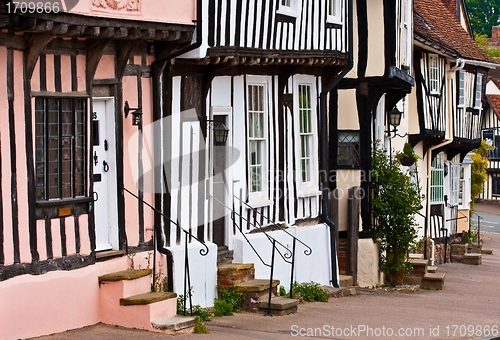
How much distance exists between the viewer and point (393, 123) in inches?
727

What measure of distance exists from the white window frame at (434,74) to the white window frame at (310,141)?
A: 956 cm

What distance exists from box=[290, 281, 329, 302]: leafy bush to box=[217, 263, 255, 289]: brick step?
185cm

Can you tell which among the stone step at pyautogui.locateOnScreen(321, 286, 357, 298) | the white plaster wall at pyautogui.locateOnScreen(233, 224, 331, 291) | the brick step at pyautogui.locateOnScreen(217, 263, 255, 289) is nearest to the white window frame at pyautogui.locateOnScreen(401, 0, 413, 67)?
the white plaster wall at pyautogui.locateOnScreen(233, 224, 331, 291)

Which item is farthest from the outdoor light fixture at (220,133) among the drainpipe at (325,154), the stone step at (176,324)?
the drainpipe at (325,154)

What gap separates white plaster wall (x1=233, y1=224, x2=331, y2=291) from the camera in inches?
501

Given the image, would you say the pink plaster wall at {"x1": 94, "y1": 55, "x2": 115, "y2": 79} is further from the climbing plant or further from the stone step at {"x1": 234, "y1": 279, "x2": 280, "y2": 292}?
the climbing plant

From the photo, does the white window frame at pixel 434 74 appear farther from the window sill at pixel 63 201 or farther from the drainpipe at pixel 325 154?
the window sill at pixel 63 201

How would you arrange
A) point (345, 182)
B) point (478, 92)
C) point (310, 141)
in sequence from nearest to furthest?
point (310, 141) → point (345, 182) → point (478, 92)

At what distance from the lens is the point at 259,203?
1327 centimetres

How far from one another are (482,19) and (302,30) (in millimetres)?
54446

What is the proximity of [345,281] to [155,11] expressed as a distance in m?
8.27

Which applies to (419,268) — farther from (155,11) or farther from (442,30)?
(155,11)

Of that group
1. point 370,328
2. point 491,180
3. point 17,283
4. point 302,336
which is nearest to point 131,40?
point 17,283

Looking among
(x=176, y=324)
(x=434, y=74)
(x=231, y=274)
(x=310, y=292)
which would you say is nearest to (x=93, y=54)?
(x=176, y=324)
